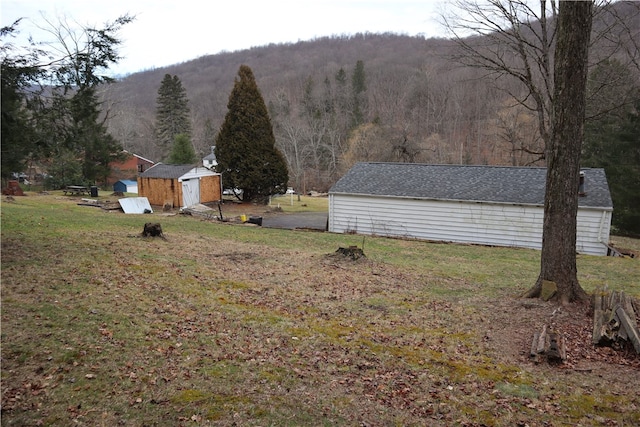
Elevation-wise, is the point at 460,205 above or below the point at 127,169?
below

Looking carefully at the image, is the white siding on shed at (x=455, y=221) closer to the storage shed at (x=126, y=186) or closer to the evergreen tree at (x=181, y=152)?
the evergreen tree at (x=181, y=152)

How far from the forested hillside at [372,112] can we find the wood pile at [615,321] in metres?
9.58

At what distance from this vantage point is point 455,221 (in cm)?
1766

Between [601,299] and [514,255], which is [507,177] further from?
[601,299]

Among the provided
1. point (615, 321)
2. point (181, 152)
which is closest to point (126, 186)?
point (181, 152)

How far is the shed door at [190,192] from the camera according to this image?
87.8 feet

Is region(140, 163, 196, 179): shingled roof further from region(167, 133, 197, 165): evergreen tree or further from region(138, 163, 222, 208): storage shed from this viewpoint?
region(167, 133, 197, 165): evergreen tree

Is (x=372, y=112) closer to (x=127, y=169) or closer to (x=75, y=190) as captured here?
(x=127, y=169)

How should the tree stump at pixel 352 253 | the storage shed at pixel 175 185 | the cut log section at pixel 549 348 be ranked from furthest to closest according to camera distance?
the storage shed at pixel 175 185 < the tree stump at pixel 352 253 < the cut log section at pixel 549 348

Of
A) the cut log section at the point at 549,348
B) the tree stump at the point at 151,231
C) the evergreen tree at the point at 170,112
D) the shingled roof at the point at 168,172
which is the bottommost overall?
the cut log section at the point at 549,348

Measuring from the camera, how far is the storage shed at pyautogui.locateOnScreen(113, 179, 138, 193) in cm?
4291

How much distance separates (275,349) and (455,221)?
13.9 metres

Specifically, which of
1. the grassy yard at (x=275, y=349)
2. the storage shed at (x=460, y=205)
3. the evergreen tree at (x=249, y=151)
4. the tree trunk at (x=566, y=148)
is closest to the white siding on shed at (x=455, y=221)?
the storage shed at (x=460, y=205)

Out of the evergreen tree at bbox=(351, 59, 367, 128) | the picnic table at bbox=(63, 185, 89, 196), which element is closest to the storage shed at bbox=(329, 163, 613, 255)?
the picnic table at bbox=(63, 185, 89, 196)
